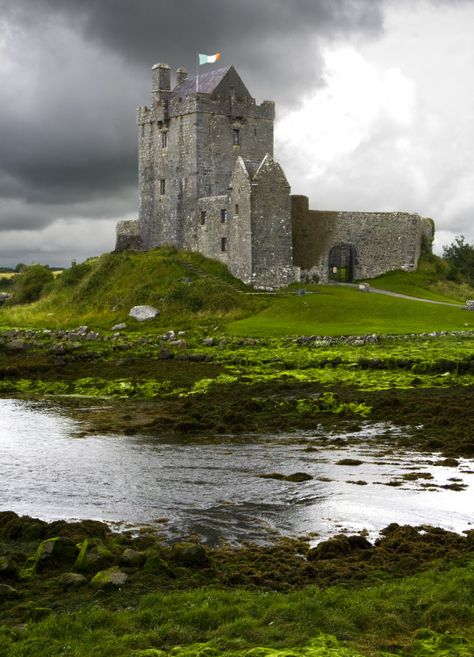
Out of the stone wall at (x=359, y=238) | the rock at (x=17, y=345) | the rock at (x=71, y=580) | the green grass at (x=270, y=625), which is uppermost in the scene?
the stone wall at (x=359, y=238)

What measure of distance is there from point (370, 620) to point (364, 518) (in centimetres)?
468

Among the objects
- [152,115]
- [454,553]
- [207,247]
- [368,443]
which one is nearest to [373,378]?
[368,443]

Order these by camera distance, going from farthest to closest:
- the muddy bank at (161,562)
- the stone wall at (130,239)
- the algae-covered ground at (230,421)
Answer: the stone wall at (130,239)
the muddy bank at (161,562)
the algae-covered ground at (230,421)

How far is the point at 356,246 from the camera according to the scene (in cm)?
5828

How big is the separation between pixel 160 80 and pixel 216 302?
60.4 ft

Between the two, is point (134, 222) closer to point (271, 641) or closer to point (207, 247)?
point (207, 247)

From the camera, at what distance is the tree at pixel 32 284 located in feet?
213

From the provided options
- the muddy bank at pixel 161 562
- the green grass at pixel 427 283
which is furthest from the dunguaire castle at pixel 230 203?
the muddy bank at pixel 161 562

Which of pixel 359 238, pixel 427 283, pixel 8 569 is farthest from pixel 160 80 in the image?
pixel 8 569

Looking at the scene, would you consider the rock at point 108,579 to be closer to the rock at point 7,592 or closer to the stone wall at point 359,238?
the rock at point 7,592

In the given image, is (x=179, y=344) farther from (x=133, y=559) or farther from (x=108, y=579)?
(x=108, y=579)

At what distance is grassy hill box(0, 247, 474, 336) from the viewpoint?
145 feet

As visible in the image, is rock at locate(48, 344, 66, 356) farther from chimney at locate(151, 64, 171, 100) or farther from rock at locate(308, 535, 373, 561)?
rock at locate(308, 535, 373, 561)

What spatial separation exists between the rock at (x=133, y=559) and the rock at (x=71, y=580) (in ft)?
2.24
